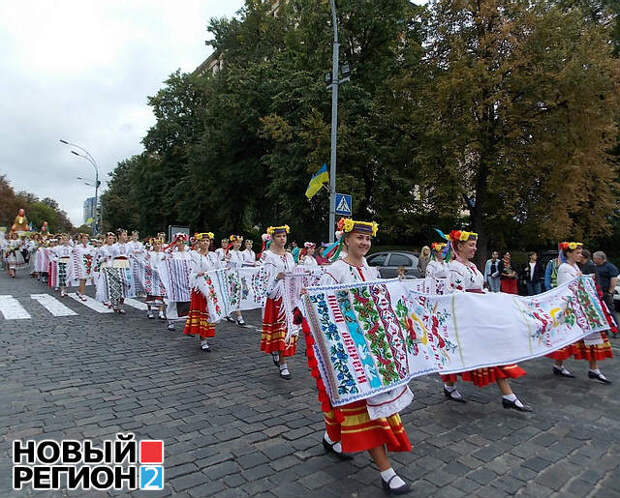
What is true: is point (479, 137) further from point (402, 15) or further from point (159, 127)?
point (159, 127)

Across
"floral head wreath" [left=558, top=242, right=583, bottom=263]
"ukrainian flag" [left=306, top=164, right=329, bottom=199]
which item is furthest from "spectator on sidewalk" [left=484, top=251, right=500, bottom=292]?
"floral head wreath" [left=558, top=242, right=583, bottom=263]

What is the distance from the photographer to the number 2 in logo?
326cm

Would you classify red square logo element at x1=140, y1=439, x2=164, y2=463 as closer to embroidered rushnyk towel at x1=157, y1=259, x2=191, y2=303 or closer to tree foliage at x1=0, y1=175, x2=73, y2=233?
embroidered rushnyk towel at x1=157, y1=259, x2=191, y2=303

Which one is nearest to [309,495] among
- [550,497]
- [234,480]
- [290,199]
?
[234,480]

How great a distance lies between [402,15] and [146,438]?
20.6 m

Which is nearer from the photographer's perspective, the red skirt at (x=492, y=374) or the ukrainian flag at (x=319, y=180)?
the red skirt at (x=492, y=374)

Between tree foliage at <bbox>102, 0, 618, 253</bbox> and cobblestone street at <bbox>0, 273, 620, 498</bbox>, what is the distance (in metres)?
10.6

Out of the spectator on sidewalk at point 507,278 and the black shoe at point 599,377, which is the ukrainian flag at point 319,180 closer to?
the spectator on sidewalk at point 507,278

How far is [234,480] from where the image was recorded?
3348mm

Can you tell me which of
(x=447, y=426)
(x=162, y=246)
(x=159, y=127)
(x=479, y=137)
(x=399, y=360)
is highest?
(x=159, y=127)

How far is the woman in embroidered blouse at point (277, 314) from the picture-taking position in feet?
20.1

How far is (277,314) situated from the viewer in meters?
6.31

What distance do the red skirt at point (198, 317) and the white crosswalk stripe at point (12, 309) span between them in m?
5.04

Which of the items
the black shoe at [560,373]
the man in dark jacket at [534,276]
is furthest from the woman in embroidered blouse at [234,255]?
the man in dark jacket at [534,276]
